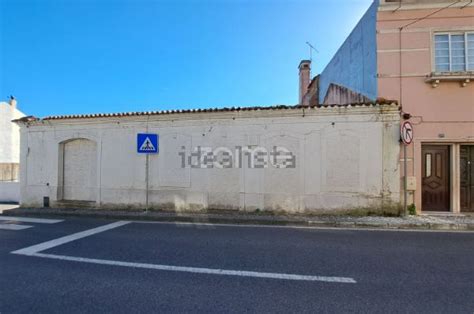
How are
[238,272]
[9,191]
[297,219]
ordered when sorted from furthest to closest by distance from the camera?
[9,191] < [297,219] < [238,272]

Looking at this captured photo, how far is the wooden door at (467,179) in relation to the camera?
8.68 metres

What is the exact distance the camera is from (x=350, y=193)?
8.23 metres

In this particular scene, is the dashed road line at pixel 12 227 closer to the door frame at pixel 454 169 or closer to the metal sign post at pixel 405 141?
the metal sign post at pixel 405 141

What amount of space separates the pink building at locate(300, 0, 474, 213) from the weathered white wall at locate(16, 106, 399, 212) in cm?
137

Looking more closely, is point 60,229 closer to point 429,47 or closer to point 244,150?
point 244,150

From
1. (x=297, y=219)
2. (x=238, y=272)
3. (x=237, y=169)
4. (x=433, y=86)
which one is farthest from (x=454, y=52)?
(x=238, y=272)

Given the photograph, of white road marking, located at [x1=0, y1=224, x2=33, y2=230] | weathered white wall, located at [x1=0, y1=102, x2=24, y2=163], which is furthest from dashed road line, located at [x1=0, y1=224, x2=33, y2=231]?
weathered white wall, located at [x1=0, y1=102, x2=24, y2=163]

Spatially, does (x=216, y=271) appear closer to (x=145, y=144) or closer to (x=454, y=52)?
(x=145, y=144)

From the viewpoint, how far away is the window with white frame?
8.67m

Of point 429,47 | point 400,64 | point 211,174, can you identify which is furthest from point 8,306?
point 429,47

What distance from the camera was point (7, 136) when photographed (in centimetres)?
2048

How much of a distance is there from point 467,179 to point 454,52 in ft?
13.2

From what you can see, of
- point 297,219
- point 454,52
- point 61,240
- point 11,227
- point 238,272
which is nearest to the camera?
point 238,272

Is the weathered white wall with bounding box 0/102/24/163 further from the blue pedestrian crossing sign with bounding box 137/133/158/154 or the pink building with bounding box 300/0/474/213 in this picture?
the pink building with bounding box 300/0/474/213
